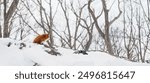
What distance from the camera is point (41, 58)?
5.10 meters

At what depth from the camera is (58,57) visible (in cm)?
525

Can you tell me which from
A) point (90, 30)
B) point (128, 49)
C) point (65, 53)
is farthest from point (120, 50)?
point (65, 53)

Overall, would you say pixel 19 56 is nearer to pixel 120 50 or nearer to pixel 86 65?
pixel 86 65

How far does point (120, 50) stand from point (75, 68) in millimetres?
25712

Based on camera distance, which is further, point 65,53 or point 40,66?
point 65,53

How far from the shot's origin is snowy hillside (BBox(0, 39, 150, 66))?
16.1 feet

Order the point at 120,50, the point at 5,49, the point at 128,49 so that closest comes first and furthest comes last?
the point at 5,49 < the point at 128,49 < the point at 120,50

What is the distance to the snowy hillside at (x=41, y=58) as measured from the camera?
4.92 metres

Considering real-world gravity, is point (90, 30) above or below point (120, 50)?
above

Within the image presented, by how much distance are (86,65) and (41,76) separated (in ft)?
2.80

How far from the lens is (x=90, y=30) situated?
741 inches

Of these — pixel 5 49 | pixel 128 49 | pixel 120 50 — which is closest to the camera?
pixel 5 49

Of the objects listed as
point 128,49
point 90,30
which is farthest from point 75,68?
point 128,49

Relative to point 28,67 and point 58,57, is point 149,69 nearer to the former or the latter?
point 58,57
